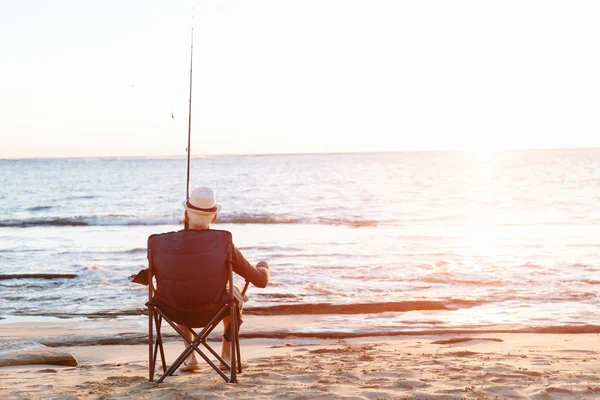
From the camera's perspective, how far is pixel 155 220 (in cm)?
2342

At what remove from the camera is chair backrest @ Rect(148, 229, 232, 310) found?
4.09m

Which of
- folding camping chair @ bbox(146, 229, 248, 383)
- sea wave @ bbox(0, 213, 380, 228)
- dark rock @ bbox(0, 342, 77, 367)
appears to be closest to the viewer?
folding camping chair @ bbox(146, 229, 248, 383)

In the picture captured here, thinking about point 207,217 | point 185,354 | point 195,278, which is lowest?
point 185,354

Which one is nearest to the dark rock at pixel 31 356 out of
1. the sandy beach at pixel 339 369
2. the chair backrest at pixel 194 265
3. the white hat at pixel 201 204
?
the sandy beach at pixel 339 369

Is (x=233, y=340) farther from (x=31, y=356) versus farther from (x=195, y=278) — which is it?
(x=31, y=356)

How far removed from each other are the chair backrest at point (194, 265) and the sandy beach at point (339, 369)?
0.49 m

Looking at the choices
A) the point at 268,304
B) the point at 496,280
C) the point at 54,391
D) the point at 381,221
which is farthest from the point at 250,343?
the point at 381,221

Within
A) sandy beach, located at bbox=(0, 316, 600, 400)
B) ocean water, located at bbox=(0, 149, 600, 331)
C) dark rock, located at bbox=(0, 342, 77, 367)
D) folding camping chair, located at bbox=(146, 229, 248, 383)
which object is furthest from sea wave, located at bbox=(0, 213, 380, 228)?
folding camping chair, located at bbox=(146, 229, 248, 383)

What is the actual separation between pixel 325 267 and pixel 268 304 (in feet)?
10.0

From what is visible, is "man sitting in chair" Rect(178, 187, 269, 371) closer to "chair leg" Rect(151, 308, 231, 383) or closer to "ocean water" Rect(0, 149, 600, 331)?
"chair leg" Rect(151, 308, 231, 383)

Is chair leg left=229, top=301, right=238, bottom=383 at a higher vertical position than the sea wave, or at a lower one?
higher

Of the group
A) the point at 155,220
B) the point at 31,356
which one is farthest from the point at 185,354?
the point at 155,220

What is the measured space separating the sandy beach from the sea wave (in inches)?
572

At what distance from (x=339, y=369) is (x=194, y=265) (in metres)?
1.22
